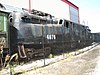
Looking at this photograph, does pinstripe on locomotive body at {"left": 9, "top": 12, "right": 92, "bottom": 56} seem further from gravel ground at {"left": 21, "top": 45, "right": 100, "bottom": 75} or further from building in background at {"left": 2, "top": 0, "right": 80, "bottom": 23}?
building in background at {"left": 2, "top": 0, "right": 80, "bottom": 23}

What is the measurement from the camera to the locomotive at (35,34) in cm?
1363

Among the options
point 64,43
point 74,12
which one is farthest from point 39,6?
point 74,12

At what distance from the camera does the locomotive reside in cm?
1363

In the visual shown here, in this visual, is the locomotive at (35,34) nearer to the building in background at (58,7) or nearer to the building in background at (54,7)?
the building in background at (54,7)

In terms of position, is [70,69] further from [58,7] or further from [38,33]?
[58,7]

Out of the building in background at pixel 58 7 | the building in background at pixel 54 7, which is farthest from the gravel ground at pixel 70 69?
the building in background at pixel 58 7

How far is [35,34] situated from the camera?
1536 centimetres

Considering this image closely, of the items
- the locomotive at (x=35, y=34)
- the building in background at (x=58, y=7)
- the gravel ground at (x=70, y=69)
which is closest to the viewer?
the gravel ground at (x=70, y=69)

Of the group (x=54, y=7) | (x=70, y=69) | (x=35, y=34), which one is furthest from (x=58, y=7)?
(x=70, y=69)

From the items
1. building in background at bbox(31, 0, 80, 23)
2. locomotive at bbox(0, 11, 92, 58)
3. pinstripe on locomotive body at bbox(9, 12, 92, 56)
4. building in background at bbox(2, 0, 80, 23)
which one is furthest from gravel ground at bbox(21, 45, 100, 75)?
building in background at bbox(31, 0, 80, 23)

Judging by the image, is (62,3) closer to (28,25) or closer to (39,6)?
(39,6)

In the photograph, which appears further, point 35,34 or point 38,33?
point 38,33

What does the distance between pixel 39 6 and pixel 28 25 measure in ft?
66.4

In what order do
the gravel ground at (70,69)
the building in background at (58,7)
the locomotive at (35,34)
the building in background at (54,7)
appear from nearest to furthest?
the gravel ground at (70,69) → the locomotive at (35,34) → the building in background at (54,7) → the building in background at (58,7)
